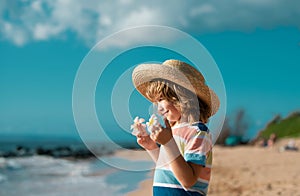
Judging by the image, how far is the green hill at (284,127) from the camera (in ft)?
103

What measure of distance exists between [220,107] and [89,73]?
0.68 metres

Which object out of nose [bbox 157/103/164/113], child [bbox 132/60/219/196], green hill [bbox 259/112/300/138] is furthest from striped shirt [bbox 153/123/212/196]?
green hill [bbox 259/112/300/138]

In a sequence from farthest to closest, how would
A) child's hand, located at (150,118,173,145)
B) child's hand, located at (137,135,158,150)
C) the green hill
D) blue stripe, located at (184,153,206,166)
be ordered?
the green hill
child's hand, located at (137,135,158,150)
blue stripe, located at (184,153,206,166)
child's hand, located at (150,118,173,145)

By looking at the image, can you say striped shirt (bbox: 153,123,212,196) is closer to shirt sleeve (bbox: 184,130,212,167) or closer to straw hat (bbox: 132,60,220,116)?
shirt sleeve (bbox: 184,130,212,167)

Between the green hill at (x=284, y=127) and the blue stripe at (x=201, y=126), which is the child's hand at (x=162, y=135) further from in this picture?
the green hill at (x=284, y=127)

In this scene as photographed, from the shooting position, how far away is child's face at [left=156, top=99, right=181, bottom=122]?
226 cm

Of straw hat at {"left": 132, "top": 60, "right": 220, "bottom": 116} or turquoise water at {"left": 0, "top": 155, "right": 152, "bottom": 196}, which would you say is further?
turquoise water at {"left": 0, "top": 155, "right": 152, "bottom": 196}

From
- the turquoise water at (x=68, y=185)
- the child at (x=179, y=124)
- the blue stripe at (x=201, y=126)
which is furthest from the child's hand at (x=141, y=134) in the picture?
the turquoise water at (x=68, y=185)

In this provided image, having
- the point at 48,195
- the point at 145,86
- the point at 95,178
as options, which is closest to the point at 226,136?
the point at 95,178

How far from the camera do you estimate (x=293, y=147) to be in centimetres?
2269

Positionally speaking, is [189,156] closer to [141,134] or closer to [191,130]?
[191,130]

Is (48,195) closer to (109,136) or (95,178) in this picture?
(95,178)

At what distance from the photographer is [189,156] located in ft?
7.08

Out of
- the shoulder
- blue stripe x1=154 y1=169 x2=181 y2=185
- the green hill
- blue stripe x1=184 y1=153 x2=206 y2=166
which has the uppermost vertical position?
the green hill
